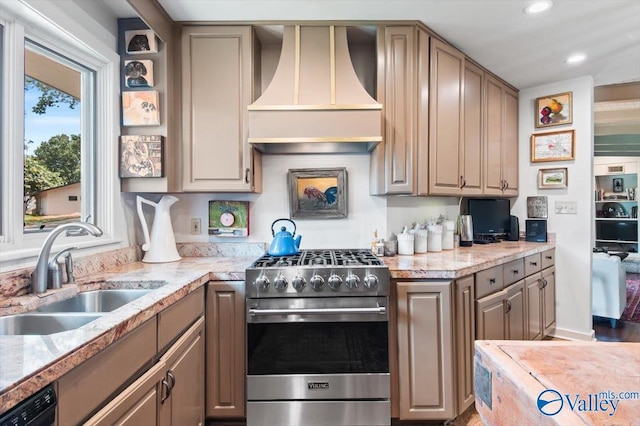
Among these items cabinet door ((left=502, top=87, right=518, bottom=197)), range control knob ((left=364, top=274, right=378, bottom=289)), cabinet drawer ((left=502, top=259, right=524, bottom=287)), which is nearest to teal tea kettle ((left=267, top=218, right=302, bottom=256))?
range control knob ((left=364, top=274, right=378, bottom=289))

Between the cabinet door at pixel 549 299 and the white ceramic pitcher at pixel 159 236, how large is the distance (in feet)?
9.93

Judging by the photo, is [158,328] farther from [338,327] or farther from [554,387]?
[554,387]

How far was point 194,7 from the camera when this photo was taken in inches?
72.3

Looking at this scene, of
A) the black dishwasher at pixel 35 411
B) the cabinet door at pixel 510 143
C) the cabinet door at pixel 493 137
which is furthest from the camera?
the cabinet door at pixel 510 143

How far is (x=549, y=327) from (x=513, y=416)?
296 centimetres

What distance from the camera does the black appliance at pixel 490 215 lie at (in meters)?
2.89

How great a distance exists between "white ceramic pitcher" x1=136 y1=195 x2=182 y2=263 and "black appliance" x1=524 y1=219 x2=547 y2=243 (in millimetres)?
3152

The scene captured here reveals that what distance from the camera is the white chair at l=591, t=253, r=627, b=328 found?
10.3 ft

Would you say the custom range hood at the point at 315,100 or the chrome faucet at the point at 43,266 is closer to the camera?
the chrome faucet at the point at 43,266

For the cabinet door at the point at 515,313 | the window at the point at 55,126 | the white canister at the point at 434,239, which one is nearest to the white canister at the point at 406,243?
the white canister at the point at 434,239

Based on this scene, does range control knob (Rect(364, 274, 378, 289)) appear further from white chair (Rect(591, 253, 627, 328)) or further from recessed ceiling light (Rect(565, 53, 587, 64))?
white chair (Rect(591, 253, 627, 328))

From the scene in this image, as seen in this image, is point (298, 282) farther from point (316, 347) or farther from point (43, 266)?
point (43, 266)

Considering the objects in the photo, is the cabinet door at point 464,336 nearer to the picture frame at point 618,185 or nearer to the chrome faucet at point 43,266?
the chrome faucet at point 43,266

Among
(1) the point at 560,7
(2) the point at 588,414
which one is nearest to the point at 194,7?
(1) the point at 560,7
